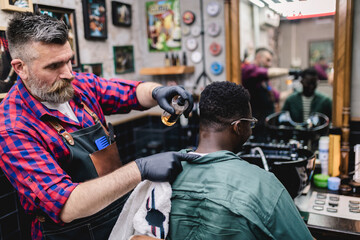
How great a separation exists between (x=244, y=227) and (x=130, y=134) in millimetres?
2204

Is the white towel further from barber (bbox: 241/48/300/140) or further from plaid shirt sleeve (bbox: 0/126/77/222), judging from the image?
barber (bbox: 241/48/300/140)

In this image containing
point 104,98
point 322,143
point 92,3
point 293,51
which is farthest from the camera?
point 293,51

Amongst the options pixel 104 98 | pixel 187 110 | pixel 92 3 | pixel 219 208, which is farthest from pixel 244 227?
pixel 92 3

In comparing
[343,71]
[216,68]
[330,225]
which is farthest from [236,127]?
[216,68]

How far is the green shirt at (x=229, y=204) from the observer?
1121mm

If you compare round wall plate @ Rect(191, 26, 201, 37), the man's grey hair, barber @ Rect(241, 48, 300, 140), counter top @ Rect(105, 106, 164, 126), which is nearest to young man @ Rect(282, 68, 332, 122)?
barber @ Rect(241, 48, 300, 140)

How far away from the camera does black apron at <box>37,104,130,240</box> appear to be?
1.47m

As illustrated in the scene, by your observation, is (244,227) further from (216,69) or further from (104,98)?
(216,69)

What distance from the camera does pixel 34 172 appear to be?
1.23m

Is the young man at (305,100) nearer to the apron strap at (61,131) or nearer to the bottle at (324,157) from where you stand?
the bottle at (324,157)

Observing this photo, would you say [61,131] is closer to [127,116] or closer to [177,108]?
[177,108]

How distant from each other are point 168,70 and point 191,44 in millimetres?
344

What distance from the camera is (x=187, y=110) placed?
162 centimetres

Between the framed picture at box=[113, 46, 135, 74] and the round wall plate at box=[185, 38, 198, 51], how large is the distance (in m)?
0.60
